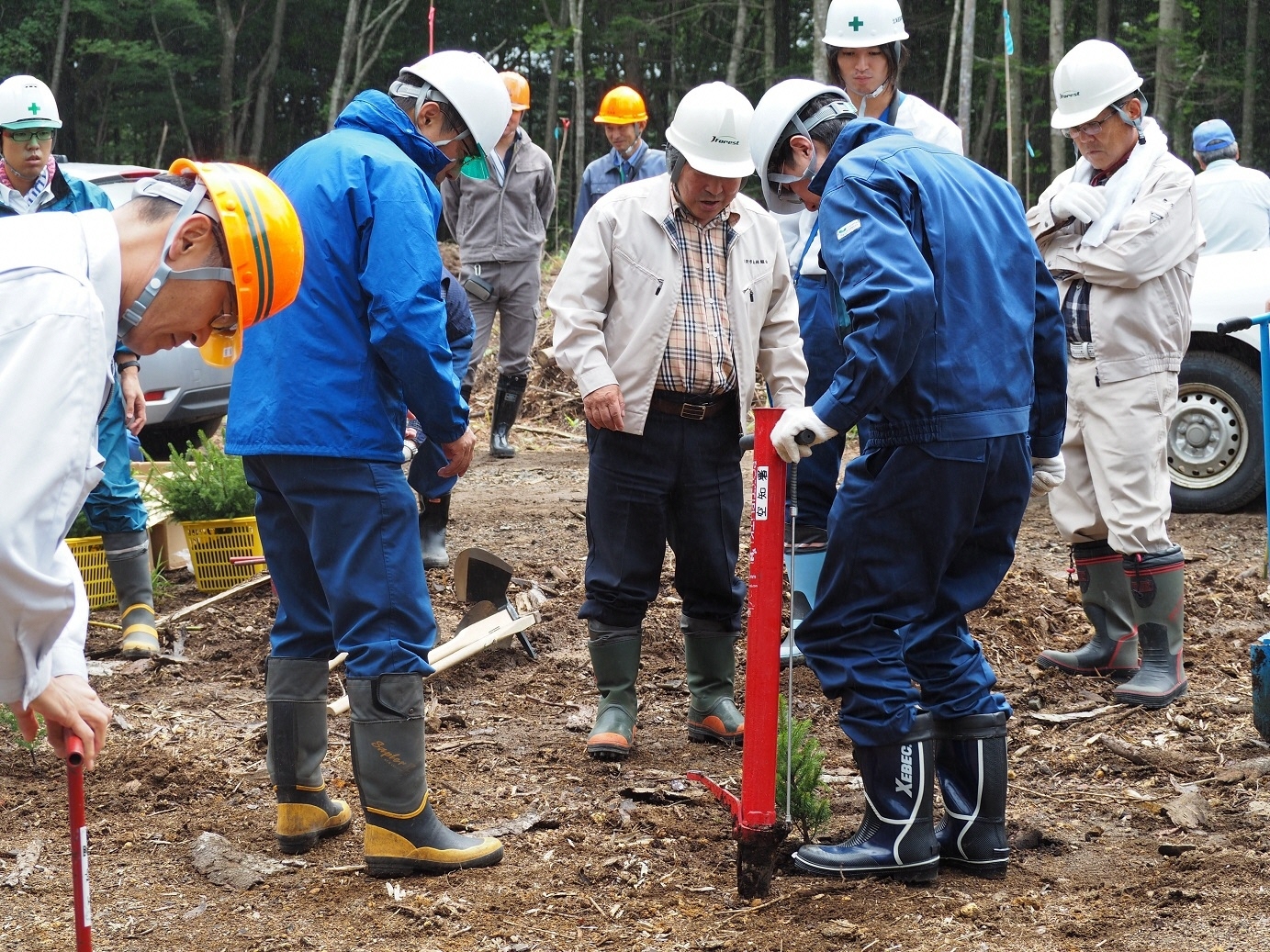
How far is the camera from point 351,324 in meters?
3.55

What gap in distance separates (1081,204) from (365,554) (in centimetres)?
329

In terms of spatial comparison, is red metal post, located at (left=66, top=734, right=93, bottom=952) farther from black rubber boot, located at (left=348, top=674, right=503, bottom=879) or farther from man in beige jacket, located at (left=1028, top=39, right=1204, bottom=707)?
man in beige jacket, located at (left=1028, top=39, right=1204, bottom=707)

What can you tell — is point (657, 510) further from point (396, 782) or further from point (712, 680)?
point (396, 782)

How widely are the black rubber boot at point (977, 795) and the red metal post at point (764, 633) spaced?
2.03 ft

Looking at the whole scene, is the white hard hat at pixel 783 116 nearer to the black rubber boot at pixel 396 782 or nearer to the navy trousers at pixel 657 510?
the navy trousers at pixel 657 510

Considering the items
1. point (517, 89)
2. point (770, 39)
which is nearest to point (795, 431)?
point (517, 89)

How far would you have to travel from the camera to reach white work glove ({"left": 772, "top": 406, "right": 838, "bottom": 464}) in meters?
3.38

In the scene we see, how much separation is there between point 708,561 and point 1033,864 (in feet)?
5.05

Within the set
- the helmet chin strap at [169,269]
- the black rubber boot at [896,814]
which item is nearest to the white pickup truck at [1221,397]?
the black rubber boot at [896,814]

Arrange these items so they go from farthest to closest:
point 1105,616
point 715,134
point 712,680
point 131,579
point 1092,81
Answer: point 131,579 < point 1105,616 < point 1092,81 < point 712,680 < point 715,134

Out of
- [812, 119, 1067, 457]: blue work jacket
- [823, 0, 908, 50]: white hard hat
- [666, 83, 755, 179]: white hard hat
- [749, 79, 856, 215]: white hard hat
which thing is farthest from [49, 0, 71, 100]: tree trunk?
[812, 119, 1067, 457]: blue work jacket

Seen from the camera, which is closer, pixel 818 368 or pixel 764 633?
pixel 764 633

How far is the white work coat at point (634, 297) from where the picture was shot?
454 centimetres

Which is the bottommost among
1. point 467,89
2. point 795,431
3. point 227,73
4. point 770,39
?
point 795,431
